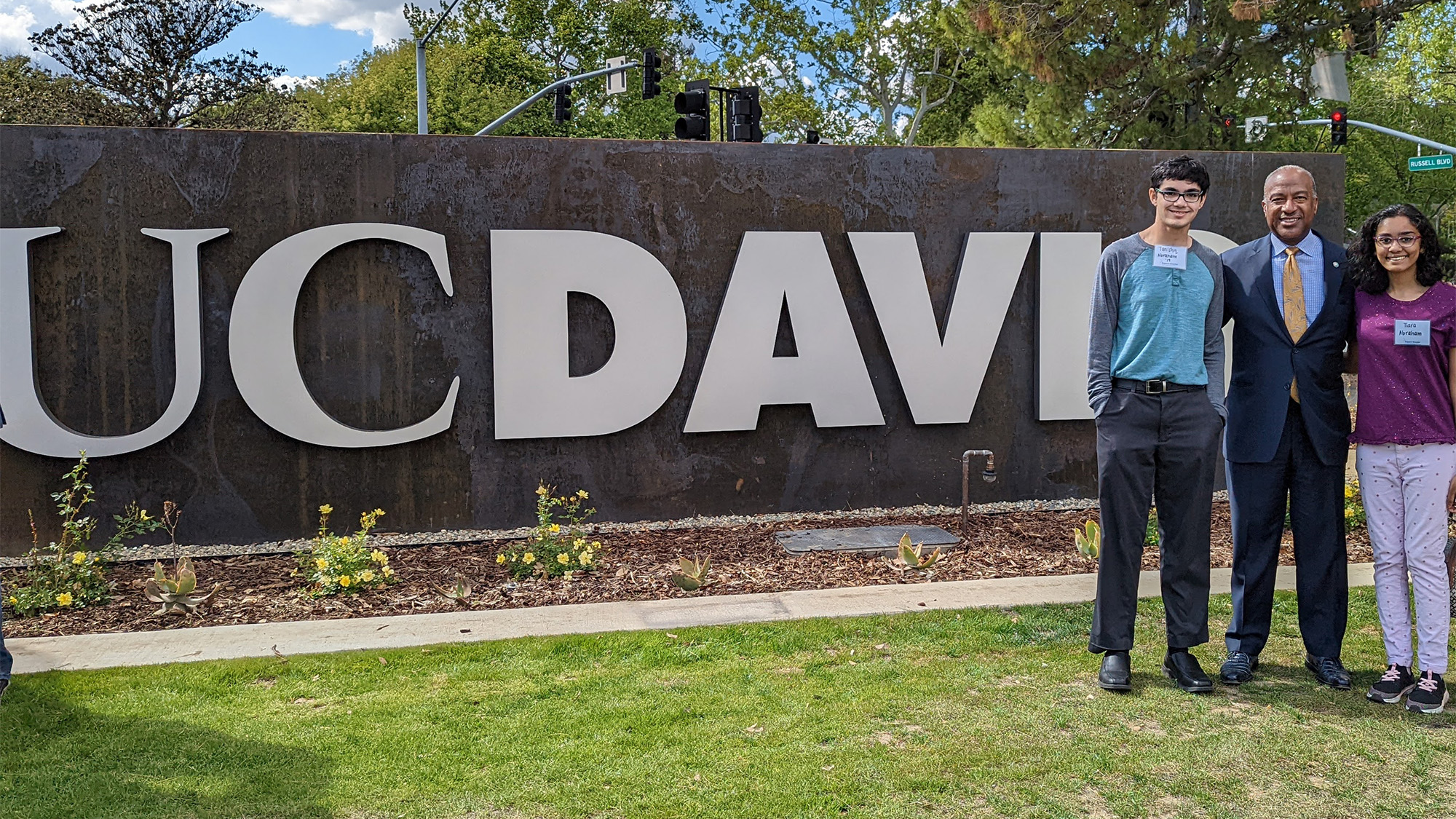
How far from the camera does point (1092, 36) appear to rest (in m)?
20.5

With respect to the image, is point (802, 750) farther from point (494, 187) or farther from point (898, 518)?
point (494, 187)

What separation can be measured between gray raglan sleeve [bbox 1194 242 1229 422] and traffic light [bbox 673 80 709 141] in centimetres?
800

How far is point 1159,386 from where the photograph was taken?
417 cm

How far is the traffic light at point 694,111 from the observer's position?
11798 mm

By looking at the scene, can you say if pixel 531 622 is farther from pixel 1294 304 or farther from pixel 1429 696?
pixel 1429 696

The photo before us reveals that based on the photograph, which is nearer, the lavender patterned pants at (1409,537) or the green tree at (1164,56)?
the lavender patterned pants at (1409,537)

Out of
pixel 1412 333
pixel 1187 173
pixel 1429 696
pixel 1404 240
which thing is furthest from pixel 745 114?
pixel 1429 696

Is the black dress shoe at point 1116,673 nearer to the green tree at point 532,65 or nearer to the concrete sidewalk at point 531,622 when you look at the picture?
the concrete sidewalk at point 531,622

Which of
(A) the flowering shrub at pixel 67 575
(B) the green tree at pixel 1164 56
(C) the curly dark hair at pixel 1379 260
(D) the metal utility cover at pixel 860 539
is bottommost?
(D) the metal utility cover at pixel 860 539

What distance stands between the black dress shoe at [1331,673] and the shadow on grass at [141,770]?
357cm

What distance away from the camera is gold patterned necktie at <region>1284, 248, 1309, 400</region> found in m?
4.27

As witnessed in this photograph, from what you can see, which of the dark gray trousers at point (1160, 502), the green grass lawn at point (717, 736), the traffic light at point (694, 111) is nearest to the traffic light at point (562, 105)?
the traffic light at point (694, 111)

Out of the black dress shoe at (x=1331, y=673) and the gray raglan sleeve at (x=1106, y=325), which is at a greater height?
the gray raglan sleeve at (x=1106, y=325)

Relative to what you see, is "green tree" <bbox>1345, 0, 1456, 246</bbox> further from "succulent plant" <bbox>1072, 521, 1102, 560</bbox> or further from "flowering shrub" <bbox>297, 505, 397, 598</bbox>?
"flowering shrub" <bbox>297, 505, 397, 598</bbox>
